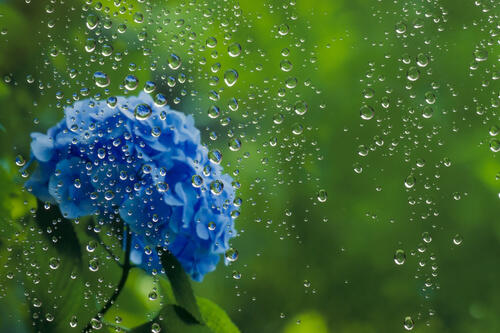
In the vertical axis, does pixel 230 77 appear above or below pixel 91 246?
above

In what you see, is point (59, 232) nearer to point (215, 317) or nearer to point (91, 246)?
point (91, 246)

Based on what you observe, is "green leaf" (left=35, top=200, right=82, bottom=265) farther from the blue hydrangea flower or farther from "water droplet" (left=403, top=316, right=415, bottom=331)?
"water droplet" (left=403, top=316, right=415, bottom=331)

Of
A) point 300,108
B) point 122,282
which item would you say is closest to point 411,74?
point 300,108

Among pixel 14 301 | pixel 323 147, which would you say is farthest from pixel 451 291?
pixel 14 301

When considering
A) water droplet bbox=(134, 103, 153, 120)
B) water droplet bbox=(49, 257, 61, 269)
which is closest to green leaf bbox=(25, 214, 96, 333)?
water droplet bbox=(49, 257, 61, 269)

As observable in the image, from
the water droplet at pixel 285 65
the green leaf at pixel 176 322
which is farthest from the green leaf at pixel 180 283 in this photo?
the water droplet at pixel 285 65

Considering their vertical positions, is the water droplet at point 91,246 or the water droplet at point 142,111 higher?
the water droplet at point 142,111

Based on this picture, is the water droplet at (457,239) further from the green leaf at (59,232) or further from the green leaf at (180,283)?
the green leaf at (59,232)

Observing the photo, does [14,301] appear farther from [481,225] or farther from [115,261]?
[481,225]
